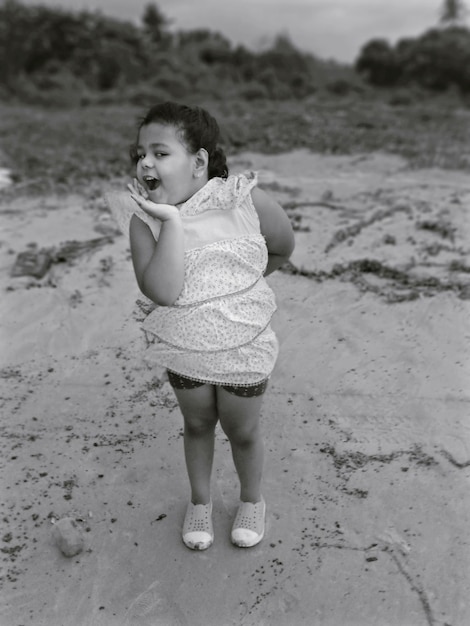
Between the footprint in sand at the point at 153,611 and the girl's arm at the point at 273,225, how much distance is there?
1.07m

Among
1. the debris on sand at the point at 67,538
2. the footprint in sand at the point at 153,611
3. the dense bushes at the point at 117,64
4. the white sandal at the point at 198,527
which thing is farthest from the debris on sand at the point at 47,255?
the dense bushes at the point at 117,64

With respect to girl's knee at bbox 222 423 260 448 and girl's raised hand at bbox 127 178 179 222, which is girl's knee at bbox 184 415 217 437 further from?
girl's raised hand at bbox 127 178 179 222

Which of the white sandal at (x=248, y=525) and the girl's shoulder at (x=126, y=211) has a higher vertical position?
the girl's shoulder at (x=126, y=211)

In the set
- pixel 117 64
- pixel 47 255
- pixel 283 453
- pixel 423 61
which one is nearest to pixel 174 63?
pixel 117 64

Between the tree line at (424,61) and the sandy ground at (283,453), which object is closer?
the sandy ground at (283,453)

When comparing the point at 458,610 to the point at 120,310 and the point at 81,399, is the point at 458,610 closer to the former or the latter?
the point at 81,399

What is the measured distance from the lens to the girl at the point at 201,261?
78.2 inches

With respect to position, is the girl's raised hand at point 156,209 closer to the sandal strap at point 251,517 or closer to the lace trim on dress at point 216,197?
the lace trim on dress at point 216,197

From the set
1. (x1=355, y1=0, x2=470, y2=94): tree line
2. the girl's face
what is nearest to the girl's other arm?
the girl's face

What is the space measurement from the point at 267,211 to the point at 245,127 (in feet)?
24.4

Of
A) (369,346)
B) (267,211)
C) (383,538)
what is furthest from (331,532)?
(369,346)

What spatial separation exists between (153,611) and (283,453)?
2.74 feet

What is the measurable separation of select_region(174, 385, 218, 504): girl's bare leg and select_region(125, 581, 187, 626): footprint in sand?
34 centimetres

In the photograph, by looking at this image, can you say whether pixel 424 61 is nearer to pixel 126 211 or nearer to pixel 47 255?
pixel 47 255
